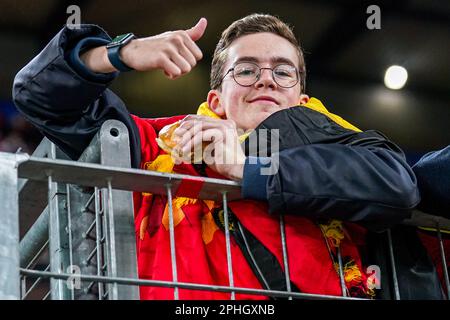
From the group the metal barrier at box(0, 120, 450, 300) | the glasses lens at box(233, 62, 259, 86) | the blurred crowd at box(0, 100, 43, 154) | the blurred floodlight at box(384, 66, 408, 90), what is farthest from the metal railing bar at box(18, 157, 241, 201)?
the blurred floodlight at box(384, 66, 408, 90)

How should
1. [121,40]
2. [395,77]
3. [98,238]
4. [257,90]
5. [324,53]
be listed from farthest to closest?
[395,77]
[324,53]
[257,90]
[121,40]
[98,238]

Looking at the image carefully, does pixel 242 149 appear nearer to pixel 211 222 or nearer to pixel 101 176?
pixel 211 222

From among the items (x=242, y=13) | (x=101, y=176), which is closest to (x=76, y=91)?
(x=101, y=176)

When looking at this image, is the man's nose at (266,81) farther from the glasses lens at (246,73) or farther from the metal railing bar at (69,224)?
the metal railing bar at (69,224)

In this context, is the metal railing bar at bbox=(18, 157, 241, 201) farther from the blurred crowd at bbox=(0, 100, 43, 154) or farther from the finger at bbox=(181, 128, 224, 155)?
the blurred crowd at bbox=(0, 100, 43, 154)

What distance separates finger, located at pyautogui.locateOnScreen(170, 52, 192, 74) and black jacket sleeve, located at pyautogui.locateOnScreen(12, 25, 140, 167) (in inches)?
7.6

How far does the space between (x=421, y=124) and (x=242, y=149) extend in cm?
468

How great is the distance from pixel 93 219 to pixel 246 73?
59cm

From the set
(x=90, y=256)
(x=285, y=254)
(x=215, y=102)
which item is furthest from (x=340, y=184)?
(x=215, y=102)

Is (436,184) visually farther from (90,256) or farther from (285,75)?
(90,256)

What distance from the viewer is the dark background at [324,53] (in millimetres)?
5559

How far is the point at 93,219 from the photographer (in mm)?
2049

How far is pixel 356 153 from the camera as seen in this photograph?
6.80 feet

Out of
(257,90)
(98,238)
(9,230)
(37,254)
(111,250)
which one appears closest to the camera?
(9,230)
